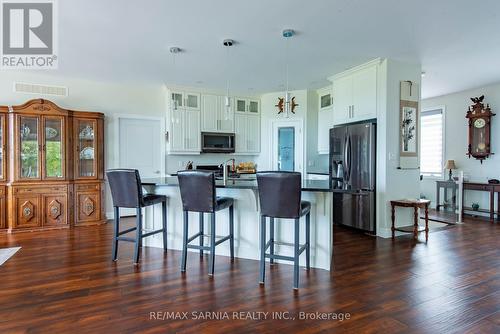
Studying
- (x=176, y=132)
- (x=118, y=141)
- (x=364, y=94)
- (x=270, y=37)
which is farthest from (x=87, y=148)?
(x=364, y=94)

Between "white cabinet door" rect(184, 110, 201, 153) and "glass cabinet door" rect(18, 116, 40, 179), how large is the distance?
258 centimetres

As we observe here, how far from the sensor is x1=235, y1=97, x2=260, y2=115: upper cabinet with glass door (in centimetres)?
693

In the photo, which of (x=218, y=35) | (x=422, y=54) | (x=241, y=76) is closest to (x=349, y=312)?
(x=218, y=35)

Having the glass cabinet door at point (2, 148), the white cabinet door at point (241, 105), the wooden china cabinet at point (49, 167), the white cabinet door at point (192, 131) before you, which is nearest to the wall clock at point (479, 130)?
the white cabinet door at point (241, 105)

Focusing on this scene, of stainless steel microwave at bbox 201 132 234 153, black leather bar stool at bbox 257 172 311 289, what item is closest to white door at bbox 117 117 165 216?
stainless steel microwave at bbox 201 132 234 153

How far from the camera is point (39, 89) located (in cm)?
547

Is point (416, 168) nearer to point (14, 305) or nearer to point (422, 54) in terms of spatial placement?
point (422, 54)

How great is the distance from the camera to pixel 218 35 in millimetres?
3695

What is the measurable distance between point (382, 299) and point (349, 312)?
414 millimetres

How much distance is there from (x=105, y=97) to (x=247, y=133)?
3.02 metres

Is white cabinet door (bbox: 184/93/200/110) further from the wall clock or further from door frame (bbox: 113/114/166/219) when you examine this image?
the wall clock

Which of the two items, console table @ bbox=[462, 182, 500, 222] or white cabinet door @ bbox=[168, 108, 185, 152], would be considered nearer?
console table @ bbox=[462, 182, 500, 222]

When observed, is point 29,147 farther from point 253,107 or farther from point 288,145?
point 288,145


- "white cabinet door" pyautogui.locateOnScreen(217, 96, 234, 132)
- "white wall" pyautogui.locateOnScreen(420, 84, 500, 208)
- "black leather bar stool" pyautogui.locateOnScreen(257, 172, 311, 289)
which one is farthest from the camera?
"white cabinet door" pyautogui.locateOnScreen(217, 96, 234, 132)
